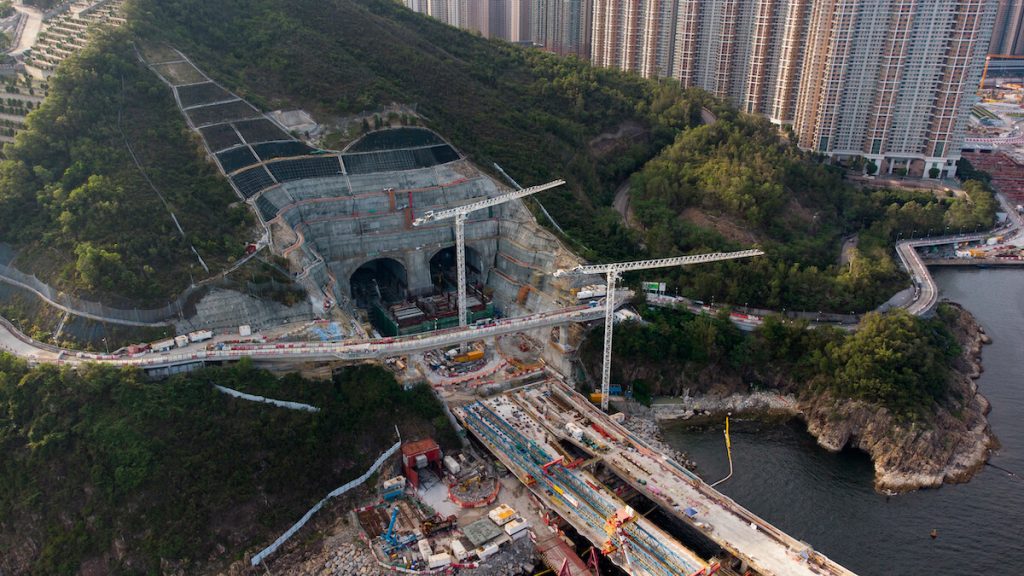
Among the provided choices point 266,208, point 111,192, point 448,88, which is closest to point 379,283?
point 266,208

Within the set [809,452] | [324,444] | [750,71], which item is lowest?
[809,452]

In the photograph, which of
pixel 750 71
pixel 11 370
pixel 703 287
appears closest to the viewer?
pixel 11 370

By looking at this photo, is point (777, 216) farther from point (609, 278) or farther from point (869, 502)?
point (869, 502)

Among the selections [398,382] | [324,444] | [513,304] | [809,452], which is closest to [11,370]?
[324,444]

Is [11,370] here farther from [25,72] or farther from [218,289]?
[25,72]

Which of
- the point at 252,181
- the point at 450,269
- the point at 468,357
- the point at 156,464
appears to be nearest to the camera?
the point at 156,464

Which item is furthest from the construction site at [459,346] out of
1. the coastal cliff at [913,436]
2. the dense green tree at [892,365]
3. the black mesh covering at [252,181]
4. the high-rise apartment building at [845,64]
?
the high-rise apartment building at [845,64]
